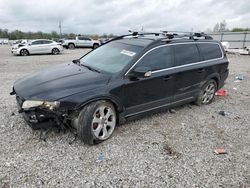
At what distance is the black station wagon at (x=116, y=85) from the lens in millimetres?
3041

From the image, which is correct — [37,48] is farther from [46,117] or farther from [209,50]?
[46,117]

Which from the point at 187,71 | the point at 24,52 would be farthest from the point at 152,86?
the point at 24,52

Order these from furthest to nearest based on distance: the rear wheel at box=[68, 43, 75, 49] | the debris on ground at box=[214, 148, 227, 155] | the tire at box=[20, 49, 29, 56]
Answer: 1. the rear wheel at box=[68, 43, 75, 49]
2. the tire at box=[20, 49, 29, 56]
3. the debris on ground at box=[214, 148, 227, 155]

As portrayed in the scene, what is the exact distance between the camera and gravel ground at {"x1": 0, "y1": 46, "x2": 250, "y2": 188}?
8.46ft

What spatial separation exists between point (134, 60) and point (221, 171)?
2.12 m

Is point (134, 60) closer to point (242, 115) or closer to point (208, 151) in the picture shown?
point (208, 151)

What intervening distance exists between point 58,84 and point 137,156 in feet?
5.27

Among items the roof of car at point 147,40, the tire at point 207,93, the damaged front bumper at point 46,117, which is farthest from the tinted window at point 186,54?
the damaged front bumper at point 46,117

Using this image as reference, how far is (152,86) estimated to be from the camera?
152 inches

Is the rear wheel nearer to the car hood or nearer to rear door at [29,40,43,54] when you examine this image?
rear door at [29,40,43,54]

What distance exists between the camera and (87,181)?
253 centimetres

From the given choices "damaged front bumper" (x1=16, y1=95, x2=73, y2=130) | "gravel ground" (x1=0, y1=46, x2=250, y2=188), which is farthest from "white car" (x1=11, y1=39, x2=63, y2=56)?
"damaged front bumper" (x1=16, y1=95, x2=73, y2=130)

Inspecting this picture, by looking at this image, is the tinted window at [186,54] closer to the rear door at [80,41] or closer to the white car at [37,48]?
the white car at [37,48]

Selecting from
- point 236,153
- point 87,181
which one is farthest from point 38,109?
point 236,153
